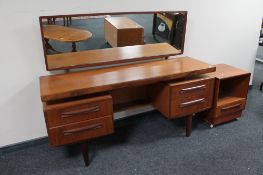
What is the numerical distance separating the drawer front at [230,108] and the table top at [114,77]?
45cm

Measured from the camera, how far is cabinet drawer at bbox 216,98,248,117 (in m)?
2.04

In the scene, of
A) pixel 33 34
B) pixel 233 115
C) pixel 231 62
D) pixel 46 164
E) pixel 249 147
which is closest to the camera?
pixel 33 34

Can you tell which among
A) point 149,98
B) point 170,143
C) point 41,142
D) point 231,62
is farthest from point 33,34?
point 231,62

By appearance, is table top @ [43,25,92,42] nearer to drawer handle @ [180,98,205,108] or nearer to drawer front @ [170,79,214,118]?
drawer front @ [170,79,214,118]

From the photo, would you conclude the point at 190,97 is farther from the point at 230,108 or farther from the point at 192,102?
the point at 230,108

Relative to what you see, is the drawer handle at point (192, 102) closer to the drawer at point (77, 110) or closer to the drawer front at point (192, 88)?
the drawer front at point (192, 88)

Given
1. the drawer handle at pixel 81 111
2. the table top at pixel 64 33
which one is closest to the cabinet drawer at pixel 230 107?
the drawer handle at pixel 81 111

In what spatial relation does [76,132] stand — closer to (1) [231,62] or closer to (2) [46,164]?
(2) [46,164]

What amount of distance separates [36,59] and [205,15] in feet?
4.89

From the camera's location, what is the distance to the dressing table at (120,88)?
142 cm

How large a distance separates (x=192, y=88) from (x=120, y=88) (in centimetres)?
57

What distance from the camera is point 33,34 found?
5.17 feet

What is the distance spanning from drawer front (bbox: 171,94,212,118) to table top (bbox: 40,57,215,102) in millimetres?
198

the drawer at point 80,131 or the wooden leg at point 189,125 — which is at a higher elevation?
the drawer at point 80,131
